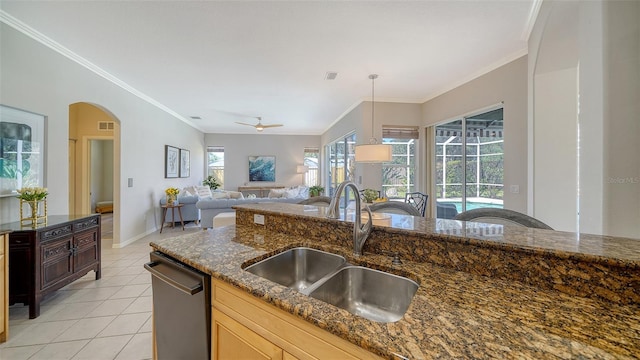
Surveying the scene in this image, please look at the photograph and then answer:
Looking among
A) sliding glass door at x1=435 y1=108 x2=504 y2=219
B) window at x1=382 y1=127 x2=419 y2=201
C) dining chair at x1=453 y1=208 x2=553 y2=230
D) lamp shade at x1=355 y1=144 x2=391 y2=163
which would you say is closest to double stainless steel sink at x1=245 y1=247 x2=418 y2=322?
dining chair at x1=453 y1=208 x2=553 y2=230

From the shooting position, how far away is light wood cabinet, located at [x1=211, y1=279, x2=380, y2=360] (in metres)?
0.66

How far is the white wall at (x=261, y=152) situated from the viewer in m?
8.04

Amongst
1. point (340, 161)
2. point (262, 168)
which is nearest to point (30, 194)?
point (340, 161)

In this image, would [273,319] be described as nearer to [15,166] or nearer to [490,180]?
[15,166]

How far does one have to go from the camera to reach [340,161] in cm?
679

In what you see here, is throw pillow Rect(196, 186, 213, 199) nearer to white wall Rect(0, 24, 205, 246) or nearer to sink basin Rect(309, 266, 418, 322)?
white wall Rect(0, 24, 205, 246)

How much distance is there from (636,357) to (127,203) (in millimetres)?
5252

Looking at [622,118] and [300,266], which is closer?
[622,118]

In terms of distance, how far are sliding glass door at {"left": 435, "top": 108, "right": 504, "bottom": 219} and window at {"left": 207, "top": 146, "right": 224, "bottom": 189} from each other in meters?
6.57

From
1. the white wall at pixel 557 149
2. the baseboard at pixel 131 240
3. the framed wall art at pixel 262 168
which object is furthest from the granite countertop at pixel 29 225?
the framed wall art at pixel 262 168

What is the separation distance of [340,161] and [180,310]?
233 inches

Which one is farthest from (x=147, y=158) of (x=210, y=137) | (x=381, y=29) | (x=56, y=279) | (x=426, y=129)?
(x=426, y=129)

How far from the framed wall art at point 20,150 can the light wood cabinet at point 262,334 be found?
9.06 ft

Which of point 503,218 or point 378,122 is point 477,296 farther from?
point 378,122
